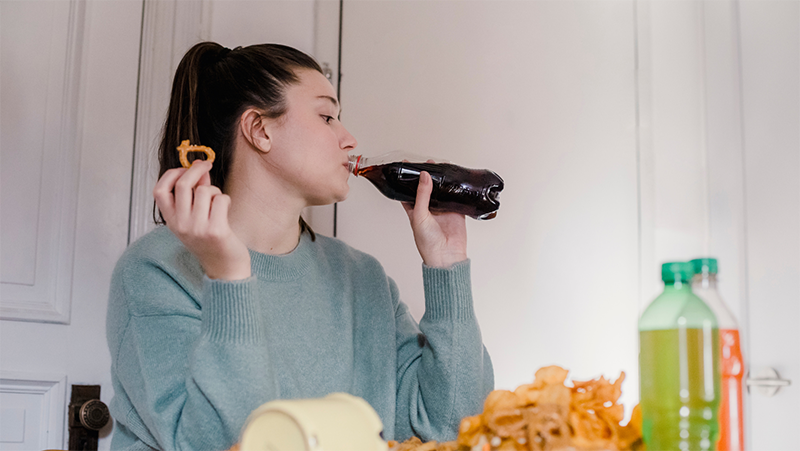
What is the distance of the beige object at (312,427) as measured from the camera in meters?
0.42

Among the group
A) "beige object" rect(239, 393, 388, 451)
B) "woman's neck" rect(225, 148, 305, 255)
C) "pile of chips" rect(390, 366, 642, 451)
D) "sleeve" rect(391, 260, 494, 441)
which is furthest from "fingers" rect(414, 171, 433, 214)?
"beige object" rect(239, 393, 388, 451)

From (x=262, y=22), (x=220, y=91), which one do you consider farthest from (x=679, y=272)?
(x=262, y=22)

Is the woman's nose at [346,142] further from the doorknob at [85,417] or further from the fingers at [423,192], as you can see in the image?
the doorknob at [85,417]

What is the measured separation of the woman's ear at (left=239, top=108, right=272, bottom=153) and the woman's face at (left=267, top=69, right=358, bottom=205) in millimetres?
12

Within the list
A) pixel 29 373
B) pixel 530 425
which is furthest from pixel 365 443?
pixel 29 373

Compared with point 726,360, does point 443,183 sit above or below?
above

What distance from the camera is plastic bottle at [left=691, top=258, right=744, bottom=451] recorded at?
1.95 ft

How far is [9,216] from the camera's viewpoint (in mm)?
1380

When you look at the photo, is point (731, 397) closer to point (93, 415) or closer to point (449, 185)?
point (449, 185)

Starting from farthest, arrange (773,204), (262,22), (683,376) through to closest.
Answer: (262,22) < (773,204) < (683,376)

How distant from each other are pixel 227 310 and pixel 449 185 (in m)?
0.45

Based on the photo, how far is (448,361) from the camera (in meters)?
1.08

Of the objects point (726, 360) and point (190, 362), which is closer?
point (726, 360)

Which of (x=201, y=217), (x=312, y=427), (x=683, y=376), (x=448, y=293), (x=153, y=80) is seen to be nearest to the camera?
(x=312, y=427)
